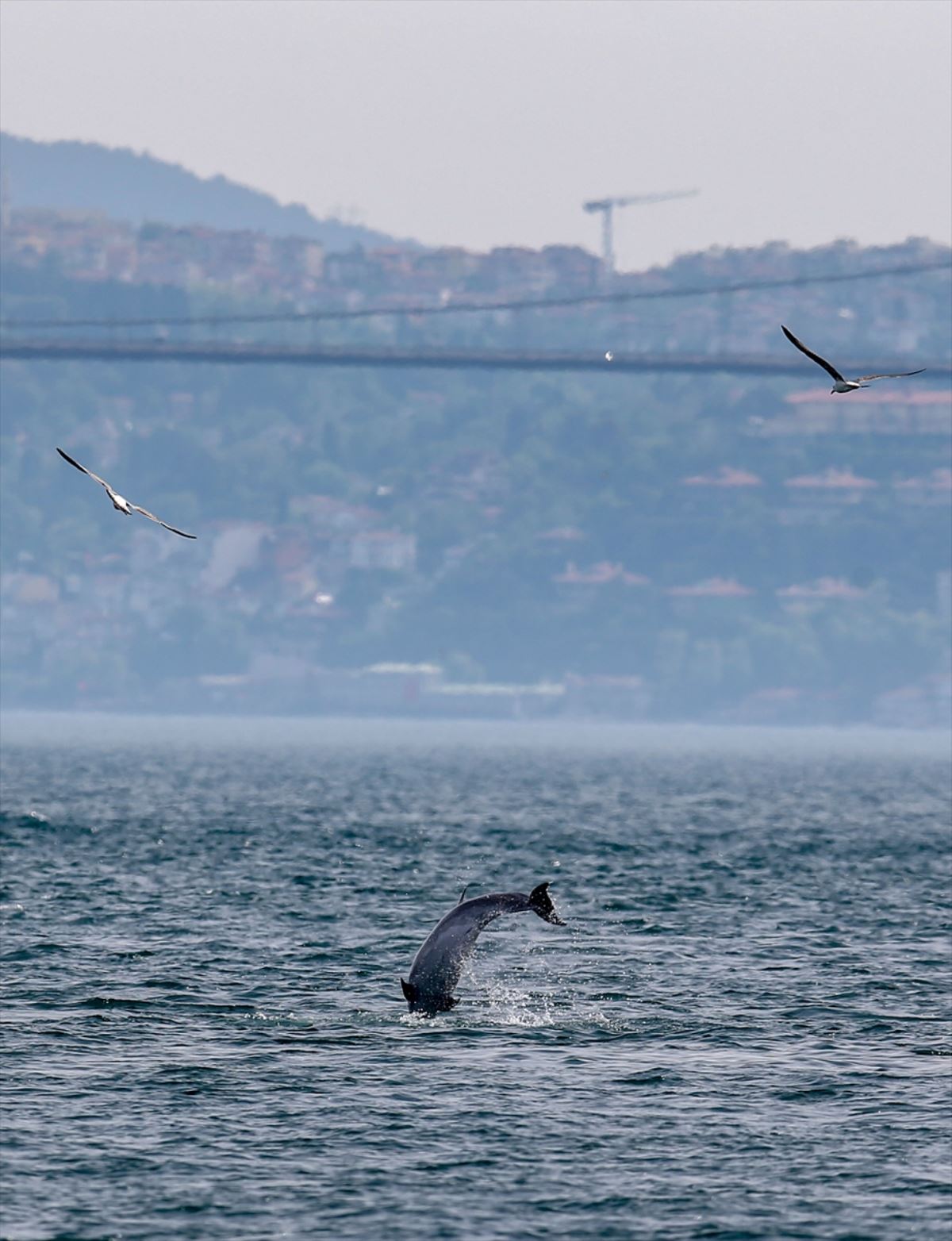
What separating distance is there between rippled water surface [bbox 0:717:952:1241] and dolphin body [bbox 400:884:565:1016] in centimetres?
50

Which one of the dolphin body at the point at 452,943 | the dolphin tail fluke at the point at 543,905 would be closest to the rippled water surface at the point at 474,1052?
the dolphin body at the point at 452,943

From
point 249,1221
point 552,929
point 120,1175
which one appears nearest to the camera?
point 249,1221

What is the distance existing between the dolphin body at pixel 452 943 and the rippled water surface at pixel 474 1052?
1.64 ft

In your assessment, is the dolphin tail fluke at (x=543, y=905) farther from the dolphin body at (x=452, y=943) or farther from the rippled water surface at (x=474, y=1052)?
the rippled water surface at (x=474, y=1052)

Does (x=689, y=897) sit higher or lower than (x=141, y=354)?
lower

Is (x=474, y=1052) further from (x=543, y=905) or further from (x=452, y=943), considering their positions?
(x=543, y=905)

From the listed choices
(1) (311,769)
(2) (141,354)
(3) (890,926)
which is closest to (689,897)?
(3) (890,926)

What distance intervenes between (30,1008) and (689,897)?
89.6 ft

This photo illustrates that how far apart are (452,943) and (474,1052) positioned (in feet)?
5.66

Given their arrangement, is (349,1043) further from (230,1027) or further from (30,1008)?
(30,1008)

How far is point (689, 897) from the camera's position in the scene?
62938 mm

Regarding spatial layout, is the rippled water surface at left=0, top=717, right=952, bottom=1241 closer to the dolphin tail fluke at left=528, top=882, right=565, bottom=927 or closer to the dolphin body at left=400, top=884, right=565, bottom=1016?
the dolphin body at left=400, top=884, right=565, bottom=1016

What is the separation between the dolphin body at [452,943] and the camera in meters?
34.2

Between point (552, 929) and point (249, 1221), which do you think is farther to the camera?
point (552, 929)
